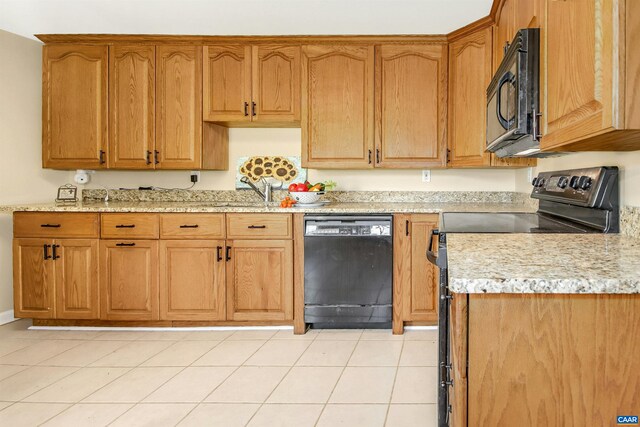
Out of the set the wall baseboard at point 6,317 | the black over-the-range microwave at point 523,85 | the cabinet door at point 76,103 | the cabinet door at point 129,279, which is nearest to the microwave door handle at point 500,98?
the black over-the-range microwave at point 523,85

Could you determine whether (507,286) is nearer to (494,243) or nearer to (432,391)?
(494,243)

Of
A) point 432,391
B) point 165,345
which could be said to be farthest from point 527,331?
point 165,345

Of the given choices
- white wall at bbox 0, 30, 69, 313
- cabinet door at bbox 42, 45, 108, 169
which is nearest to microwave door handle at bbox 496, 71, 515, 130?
cabinet door at bbox 42, 45, 108, 169

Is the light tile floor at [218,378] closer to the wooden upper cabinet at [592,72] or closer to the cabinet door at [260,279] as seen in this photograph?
the cabinet door at [260,279]

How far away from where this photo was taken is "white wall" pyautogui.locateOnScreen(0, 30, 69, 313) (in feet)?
11.9

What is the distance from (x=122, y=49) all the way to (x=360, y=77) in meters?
1.75

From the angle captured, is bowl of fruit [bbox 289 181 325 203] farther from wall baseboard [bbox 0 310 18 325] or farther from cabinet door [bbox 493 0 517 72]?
wall baseboard [bbox 0 310 18 325]

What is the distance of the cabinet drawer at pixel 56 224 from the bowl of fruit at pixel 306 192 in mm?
1350

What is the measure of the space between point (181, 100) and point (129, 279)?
1331 millimetres

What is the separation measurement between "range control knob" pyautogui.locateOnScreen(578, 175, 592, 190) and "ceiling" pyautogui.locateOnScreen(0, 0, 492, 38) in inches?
58.6

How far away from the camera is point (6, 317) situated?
3664 mm

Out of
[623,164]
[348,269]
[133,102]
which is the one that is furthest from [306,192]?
[623,164]

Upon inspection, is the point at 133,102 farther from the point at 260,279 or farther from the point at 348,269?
the point at 348,269

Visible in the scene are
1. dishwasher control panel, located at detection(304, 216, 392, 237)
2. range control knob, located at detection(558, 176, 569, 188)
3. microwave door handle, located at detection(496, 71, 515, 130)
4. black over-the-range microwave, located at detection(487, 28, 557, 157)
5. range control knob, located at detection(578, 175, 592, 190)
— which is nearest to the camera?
black over-the-range microwave, located at detection(487, 28, 557, 157)
